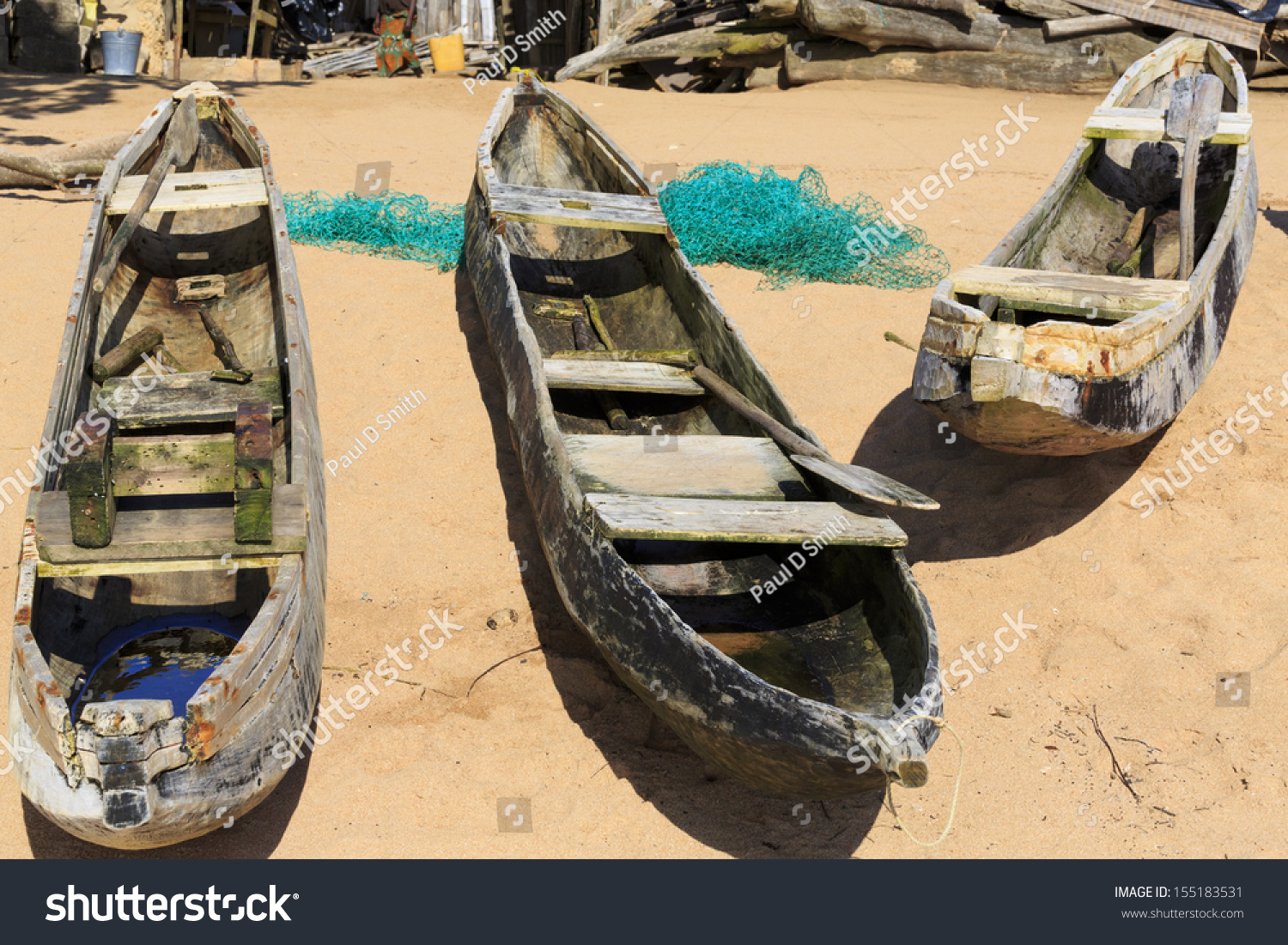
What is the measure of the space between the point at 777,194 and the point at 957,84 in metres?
6.09

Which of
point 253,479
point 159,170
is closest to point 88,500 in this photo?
point 253,479

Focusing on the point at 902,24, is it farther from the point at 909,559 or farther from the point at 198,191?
the point at 909,559

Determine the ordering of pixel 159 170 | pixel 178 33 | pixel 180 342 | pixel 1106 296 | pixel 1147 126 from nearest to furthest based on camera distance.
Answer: pixel 1106 296 → pixel 180 342 → pixel 1147 126 → pixel 159 170 → pixel 178 33

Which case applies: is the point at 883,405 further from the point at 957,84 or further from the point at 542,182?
the point at 957,84

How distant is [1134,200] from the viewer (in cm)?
696

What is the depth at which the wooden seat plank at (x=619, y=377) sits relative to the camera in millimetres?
5234

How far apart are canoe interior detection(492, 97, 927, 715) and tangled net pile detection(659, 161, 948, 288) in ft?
2.75

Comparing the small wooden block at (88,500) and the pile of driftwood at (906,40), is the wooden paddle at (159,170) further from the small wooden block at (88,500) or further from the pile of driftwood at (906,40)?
the pile of driftwood at (906,40)

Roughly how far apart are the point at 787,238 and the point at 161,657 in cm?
536

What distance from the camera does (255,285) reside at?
624 centimetres

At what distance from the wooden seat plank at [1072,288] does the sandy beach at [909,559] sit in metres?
0.99

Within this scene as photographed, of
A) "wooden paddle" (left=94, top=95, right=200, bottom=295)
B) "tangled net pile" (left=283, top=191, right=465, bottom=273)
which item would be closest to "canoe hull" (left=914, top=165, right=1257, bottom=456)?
"wooden paddle" (left=94, top=95, right=200, bottom=295)

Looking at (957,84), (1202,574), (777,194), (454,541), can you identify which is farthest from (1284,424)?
(957,84)

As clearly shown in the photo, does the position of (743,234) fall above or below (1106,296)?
below
